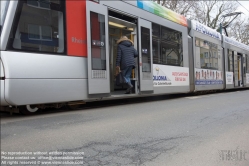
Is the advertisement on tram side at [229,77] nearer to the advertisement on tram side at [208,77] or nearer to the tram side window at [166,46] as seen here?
the advertisement on tram side at [208,77]

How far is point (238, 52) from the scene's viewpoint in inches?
600

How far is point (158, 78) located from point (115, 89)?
151 centimetres

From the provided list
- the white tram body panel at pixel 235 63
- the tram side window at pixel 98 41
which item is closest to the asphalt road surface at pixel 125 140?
the tram side window at pixel 98 41

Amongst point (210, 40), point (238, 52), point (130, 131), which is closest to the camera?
point (130, 131)

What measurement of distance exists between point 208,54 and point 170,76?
13.5 feet

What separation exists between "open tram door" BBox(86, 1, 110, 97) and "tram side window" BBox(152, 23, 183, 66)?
2345mm

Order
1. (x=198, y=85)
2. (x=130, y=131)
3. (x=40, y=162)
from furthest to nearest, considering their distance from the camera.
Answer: (x=198, y=85), (x=130, y=131), (x=40, y=162)

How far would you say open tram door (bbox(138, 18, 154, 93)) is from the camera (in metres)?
6.80

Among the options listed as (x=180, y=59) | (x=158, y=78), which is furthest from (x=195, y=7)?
(x=158, y=78)

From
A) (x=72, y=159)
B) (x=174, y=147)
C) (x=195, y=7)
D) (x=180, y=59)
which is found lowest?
(x=174, y=147)

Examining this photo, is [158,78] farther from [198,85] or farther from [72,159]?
[72,159]

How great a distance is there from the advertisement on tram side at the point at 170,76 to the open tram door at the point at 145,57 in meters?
0.30

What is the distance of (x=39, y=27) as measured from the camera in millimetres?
2467

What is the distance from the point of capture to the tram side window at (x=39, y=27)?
248 centimetres
